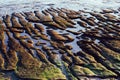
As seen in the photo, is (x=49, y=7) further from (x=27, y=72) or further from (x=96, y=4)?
(x=27, y=72)

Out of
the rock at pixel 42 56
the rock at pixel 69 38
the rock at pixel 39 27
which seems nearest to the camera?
the rock at pixel 42 56

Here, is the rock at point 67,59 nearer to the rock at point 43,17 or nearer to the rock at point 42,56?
the rock at point 42,56

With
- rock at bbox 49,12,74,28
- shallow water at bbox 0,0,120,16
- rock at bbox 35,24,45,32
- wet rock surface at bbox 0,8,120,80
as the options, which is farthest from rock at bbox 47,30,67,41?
shallow water at bbox 0,0,120,16

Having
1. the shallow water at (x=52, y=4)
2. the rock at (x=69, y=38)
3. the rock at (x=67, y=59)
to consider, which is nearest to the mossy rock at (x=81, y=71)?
the rock at (x=67, y=59)

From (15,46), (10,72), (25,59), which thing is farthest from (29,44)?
(10,72)

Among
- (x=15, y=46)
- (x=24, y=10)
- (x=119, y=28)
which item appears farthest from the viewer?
(x=24, y=10)

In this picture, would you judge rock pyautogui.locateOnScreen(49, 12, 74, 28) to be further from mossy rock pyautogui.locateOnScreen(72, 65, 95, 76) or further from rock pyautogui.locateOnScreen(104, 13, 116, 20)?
mossy rock pyautogui.locateOnScreen(72, 65, 95, 76)

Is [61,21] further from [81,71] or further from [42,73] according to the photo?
[42,73]

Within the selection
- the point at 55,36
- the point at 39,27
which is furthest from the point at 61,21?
the point at 55,36
